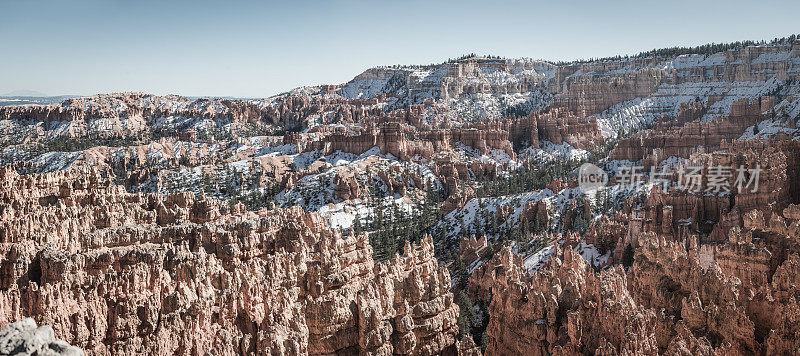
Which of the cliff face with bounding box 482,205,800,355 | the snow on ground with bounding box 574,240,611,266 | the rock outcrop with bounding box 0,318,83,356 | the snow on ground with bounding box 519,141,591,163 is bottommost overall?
the snow on ground with bounding box 519,141,591,163

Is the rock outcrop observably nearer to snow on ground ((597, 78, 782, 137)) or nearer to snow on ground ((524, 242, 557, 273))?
snow on ground ((524, 242, 557, 273))

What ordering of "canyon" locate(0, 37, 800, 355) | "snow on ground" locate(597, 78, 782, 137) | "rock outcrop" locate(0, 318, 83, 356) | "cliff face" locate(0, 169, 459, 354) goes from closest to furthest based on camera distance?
"rock outcrop" locate(0, 318, 83, 356), "cliff face" locate(0, 169, 459, 354), "canyon" locate(0, 37, 800, 355), "snow on ground" locate(597, 78, 782, 137)

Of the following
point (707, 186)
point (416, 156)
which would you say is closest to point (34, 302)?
point (707, 186)

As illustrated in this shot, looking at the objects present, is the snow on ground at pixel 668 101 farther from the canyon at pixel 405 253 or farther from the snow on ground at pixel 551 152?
the canyon at pixel 405 253

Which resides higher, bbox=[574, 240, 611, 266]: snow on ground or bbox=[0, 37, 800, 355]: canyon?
bbox=[0, 37, 800, 355]: canyon

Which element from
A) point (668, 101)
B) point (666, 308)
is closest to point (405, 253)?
point (666, 308)

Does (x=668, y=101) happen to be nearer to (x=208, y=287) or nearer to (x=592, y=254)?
(x=592, y=254)

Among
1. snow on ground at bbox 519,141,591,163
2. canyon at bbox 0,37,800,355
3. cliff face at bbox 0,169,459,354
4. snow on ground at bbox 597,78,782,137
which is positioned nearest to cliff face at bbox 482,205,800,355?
canyon at bbox 0,37,800,355

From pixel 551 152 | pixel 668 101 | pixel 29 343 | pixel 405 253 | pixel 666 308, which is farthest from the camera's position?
pixel 668 101

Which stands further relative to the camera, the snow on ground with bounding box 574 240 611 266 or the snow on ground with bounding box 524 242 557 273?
the snow on ground with bounding box 524 242 557 273
